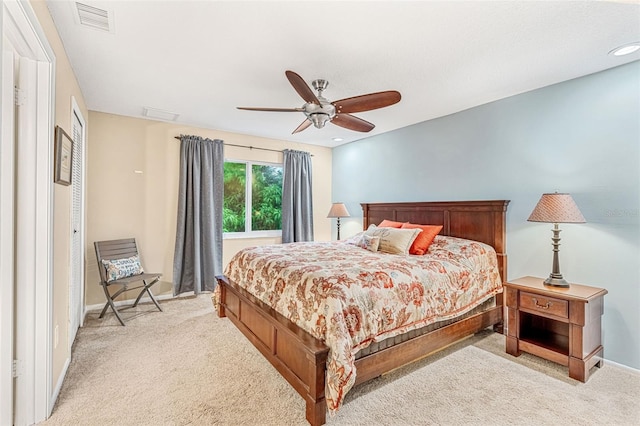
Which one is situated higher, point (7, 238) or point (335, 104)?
point (335, 104)

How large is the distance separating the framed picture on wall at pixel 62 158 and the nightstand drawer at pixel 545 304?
3.57 metres

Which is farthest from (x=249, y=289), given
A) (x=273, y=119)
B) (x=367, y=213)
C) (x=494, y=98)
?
(x=494, y=98)

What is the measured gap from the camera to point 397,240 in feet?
10.6

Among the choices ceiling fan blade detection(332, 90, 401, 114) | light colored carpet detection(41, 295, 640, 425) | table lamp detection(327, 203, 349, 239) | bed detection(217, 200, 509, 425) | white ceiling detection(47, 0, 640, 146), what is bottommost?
light colored carpet detection(41, 295, 640, 425)

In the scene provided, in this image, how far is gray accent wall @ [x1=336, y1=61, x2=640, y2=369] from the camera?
2.44 metres

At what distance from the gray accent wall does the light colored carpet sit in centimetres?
70

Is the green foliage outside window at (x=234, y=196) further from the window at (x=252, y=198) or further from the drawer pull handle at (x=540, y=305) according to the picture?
the drawer pull handle at (x=540, y=305)

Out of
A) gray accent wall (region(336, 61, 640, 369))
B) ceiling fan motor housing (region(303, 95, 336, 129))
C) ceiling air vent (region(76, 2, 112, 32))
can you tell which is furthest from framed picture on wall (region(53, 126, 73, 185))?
gray accent wall (region(336, 61, 640, 369))

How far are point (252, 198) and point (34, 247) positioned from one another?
342 centimetres

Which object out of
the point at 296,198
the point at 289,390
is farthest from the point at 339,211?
the point at 289,390

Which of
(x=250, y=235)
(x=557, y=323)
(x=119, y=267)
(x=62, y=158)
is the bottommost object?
(x=557, y=323)

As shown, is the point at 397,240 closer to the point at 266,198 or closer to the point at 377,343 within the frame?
the point at 377,343

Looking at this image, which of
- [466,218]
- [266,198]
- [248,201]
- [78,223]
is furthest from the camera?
[266,198]

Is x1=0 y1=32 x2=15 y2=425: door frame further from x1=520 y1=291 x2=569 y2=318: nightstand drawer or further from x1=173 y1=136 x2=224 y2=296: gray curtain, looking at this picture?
x1=520 y1=291 x2=569 y2=318: nightstand drawer
